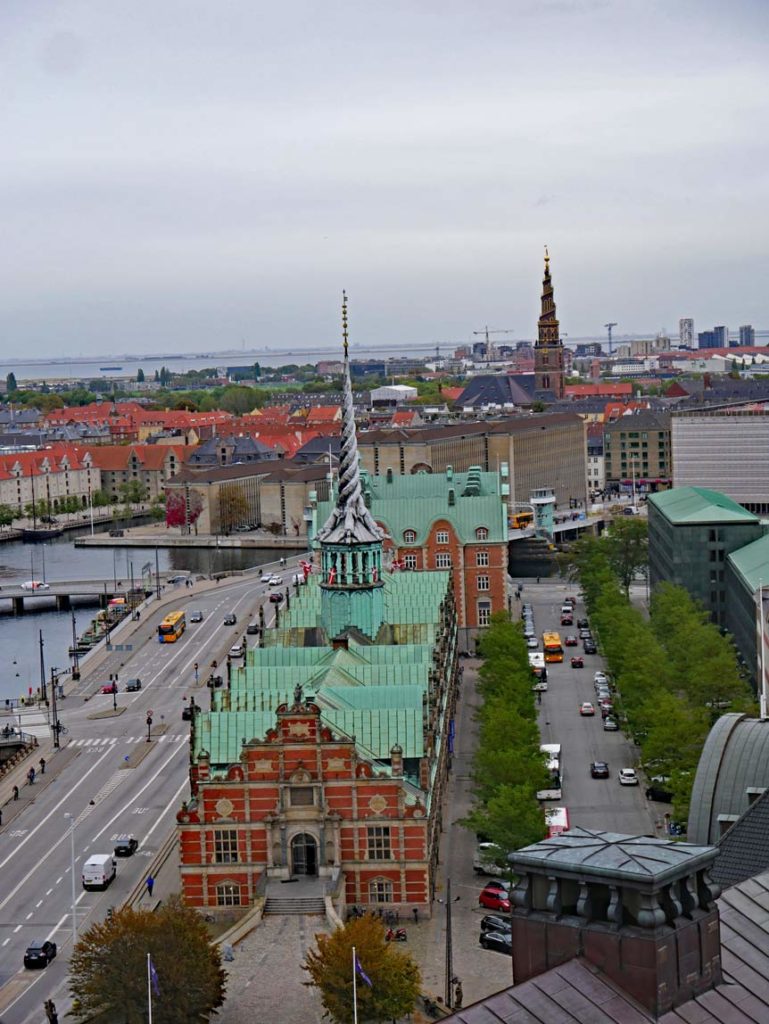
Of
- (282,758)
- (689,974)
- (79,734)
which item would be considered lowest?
(79,734)

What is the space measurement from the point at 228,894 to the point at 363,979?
12.8 metres

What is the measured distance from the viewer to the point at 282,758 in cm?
5594

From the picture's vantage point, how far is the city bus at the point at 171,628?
117 m

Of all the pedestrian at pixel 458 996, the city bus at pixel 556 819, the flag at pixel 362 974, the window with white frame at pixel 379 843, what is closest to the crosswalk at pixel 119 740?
the city bus at pixel 556 819

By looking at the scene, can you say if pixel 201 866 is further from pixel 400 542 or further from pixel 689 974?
pixel 400 542

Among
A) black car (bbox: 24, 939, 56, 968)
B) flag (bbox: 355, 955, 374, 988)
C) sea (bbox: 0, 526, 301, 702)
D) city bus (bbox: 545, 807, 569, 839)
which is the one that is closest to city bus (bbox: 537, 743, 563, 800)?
city bus (bbox: 545, 807, 569, 839)

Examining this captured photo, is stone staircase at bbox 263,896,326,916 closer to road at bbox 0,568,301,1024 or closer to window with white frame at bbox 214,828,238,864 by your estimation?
window with white frame at bbox 214,828,238,864

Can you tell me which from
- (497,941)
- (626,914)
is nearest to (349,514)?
(497,941)

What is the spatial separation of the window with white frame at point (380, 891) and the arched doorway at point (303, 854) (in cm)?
192

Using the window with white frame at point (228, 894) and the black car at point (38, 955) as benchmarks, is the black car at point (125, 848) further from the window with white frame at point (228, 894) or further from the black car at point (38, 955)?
the black car at point (38, 955)

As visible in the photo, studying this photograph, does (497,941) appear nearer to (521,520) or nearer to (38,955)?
(38,955)

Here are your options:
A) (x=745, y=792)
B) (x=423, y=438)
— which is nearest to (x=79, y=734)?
(x=745, y=792)

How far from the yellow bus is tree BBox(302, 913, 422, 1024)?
58.4m

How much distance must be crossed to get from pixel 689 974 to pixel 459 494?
327 feet
